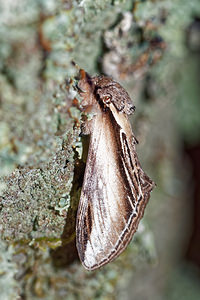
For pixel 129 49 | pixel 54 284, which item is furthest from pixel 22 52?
pixel 54 284

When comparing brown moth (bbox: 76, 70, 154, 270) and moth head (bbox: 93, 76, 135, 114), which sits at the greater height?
moth head (bbox: 93, 76, 135, 114)

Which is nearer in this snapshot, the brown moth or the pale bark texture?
the pale bark texture

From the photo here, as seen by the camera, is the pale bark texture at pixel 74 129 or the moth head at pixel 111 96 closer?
the pale bark texture at pixel 74 129

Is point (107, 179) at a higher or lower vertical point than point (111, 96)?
lower

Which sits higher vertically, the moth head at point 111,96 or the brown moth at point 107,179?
the moth head at point 111,96

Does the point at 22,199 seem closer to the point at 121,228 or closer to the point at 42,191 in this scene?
the point at 42,191
